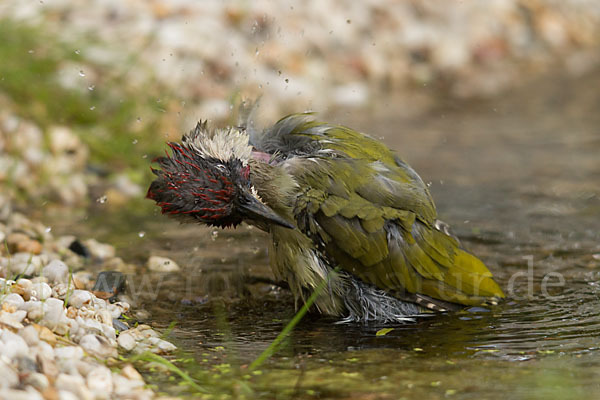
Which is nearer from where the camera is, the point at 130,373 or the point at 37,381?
the point at 37,381

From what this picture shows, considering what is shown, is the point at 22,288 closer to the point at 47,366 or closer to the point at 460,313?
the point at 47,366

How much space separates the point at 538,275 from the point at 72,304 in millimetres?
2448

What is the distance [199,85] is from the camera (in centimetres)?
828

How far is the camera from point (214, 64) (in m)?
8.57

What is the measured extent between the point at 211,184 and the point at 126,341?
2.52 ft

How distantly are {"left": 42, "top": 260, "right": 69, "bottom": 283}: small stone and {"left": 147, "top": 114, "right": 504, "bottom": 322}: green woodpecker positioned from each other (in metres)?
0.66

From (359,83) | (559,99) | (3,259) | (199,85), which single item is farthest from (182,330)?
(559,99)

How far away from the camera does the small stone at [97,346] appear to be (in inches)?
134

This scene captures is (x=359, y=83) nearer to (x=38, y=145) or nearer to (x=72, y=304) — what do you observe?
(x=38, y=145)

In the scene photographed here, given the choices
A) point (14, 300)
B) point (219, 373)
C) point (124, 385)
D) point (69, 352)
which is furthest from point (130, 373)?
point (14, 300)

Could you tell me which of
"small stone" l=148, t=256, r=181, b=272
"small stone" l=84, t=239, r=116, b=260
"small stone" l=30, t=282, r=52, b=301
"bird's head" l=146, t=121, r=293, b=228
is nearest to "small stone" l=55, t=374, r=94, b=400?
"small stone" l=30, t=282, r=52, b=301

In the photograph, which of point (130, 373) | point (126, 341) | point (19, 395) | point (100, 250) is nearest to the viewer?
point (19, 395)

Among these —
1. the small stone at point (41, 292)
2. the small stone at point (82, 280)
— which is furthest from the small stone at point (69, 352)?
the small stone at point (82, 280)

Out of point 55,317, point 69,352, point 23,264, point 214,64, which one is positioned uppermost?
point 214,64
